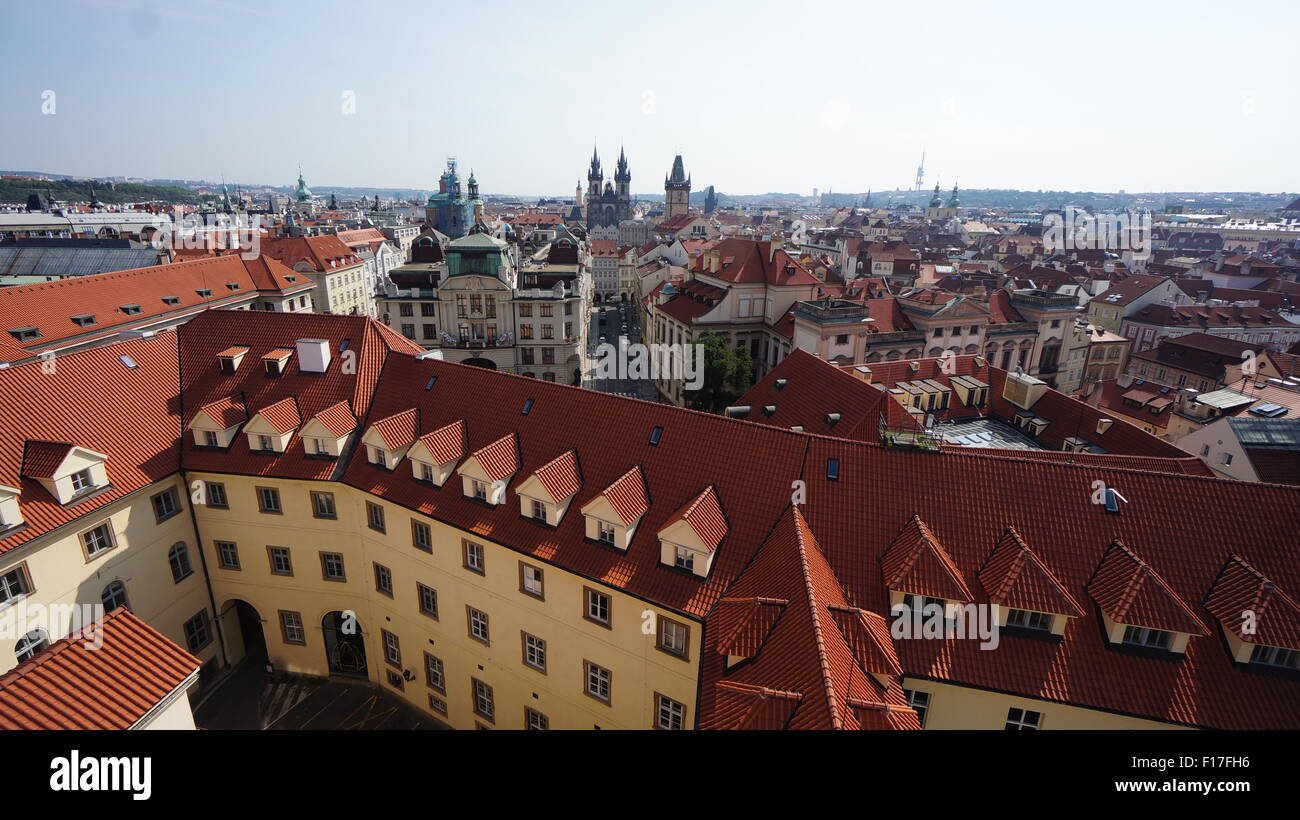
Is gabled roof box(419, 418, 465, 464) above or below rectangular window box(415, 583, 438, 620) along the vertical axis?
above

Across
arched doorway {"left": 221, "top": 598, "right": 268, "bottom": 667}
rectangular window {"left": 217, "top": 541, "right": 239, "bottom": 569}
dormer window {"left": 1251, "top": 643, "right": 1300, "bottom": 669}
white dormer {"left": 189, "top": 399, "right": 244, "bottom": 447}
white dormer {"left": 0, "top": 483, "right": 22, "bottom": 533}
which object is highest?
white dormer {"left": 189, "top": 399, "right": 244, "bottom": 447}

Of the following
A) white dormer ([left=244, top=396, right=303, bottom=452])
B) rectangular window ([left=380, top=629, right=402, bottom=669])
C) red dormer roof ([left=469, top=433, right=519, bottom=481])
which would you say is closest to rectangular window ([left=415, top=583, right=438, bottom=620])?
rectangular window ([left=380, top=629, right=402, bottom=669])

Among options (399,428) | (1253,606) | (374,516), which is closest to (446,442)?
(399,428)

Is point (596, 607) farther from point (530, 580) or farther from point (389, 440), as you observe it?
point (389, 440)

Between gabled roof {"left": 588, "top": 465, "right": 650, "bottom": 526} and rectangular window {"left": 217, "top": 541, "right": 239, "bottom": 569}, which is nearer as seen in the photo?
gabled roof {"left": 588, "top": 465, "right": 650, "bottom": 526}

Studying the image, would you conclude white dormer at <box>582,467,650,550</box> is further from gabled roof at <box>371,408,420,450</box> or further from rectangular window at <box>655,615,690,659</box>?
gabled roof at <box>371,408,420,450</box>

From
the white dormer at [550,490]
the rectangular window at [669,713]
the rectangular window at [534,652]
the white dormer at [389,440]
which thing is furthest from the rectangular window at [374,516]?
the rectangular window at [669,713]
